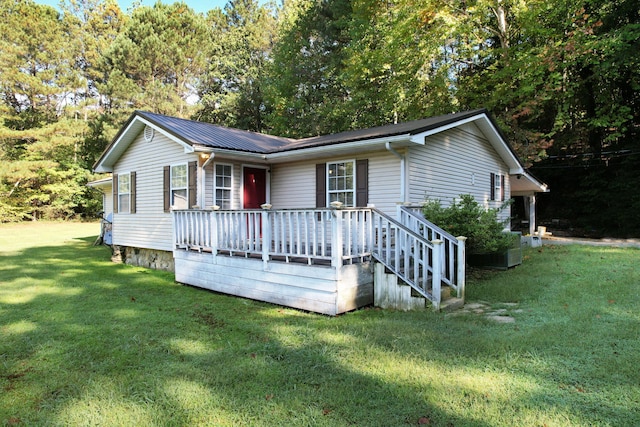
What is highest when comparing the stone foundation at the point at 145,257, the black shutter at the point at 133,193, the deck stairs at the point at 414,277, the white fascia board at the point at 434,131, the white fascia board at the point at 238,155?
the white fascia board at the point at 434,131

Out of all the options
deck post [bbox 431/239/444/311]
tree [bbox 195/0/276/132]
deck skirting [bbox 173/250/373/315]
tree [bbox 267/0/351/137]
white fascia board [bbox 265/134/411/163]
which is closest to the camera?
deck post [bbox 431/239/444/311]

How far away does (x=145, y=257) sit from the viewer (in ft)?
37.8

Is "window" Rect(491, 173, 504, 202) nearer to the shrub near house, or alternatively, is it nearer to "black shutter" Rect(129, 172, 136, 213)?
the shrub near house

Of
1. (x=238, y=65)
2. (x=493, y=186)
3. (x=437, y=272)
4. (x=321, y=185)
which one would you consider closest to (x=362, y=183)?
→ (x=321, y=185)

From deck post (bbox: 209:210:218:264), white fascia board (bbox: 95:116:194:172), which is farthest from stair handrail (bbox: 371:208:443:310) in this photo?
white fascia board (bbox: 95:116:194:172)

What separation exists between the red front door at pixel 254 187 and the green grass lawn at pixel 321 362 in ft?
12.8

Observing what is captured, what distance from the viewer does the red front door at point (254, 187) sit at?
10.2m

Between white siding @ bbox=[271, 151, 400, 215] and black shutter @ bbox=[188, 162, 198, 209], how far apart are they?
7.25 ft

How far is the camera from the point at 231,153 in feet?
30.1

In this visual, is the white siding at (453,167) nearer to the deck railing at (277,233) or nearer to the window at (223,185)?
the deck railing at (277,233)

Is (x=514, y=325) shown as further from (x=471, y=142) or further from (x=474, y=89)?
(x=474, y=89)

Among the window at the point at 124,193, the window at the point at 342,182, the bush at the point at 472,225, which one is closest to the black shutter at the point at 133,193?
the window at the point at 124,193

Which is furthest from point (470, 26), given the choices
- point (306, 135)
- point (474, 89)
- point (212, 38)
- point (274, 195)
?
point (212, 38)

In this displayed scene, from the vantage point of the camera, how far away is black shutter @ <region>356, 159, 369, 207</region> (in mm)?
8773
